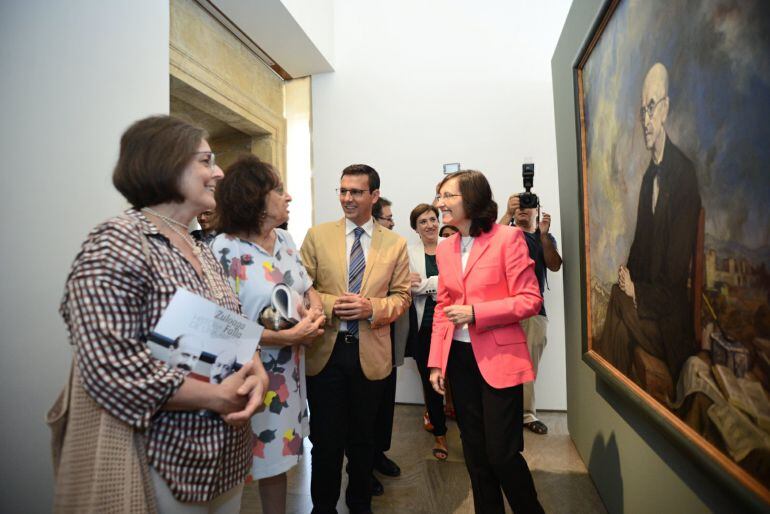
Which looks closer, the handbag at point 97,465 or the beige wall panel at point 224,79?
the handbag at point 97,465

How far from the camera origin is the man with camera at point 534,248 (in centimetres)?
295

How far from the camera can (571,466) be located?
113 inches

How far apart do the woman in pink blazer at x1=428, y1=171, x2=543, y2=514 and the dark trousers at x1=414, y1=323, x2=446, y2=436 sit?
3.70 feet

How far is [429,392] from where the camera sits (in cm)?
324

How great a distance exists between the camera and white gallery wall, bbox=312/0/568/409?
403 centimetres

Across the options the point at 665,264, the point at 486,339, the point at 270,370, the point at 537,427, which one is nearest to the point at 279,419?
the point at 270,370

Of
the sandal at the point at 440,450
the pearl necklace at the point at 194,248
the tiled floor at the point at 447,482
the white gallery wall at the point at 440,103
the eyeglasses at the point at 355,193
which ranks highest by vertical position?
the white gallery wall at the point at 440,103

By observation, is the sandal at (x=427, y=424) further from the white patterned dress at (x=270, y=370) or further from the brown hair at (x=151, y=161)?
the brown hair at (x=151, y=161)

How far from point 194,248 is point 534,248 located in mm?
2659

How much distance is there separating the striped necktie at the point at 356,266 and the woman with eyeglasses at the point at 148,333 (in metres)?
0.96

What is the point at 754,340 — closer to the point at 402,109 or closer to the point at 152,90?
the point at 152,90

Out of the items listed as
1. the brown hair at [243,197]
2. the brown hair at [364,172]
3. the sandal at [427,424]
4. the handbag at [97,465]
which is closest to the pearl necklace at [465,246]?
the brown hair at [364,172]

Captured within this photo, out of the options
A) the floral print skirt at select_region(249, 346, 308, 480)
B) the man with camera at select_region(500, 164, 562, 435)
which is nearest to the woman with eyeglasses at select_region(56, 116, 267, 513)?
the floral print skirt at select_region(249, 346, 308, 480)

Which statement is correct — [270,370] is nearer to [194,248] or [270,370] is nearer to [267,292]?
[267,292]
